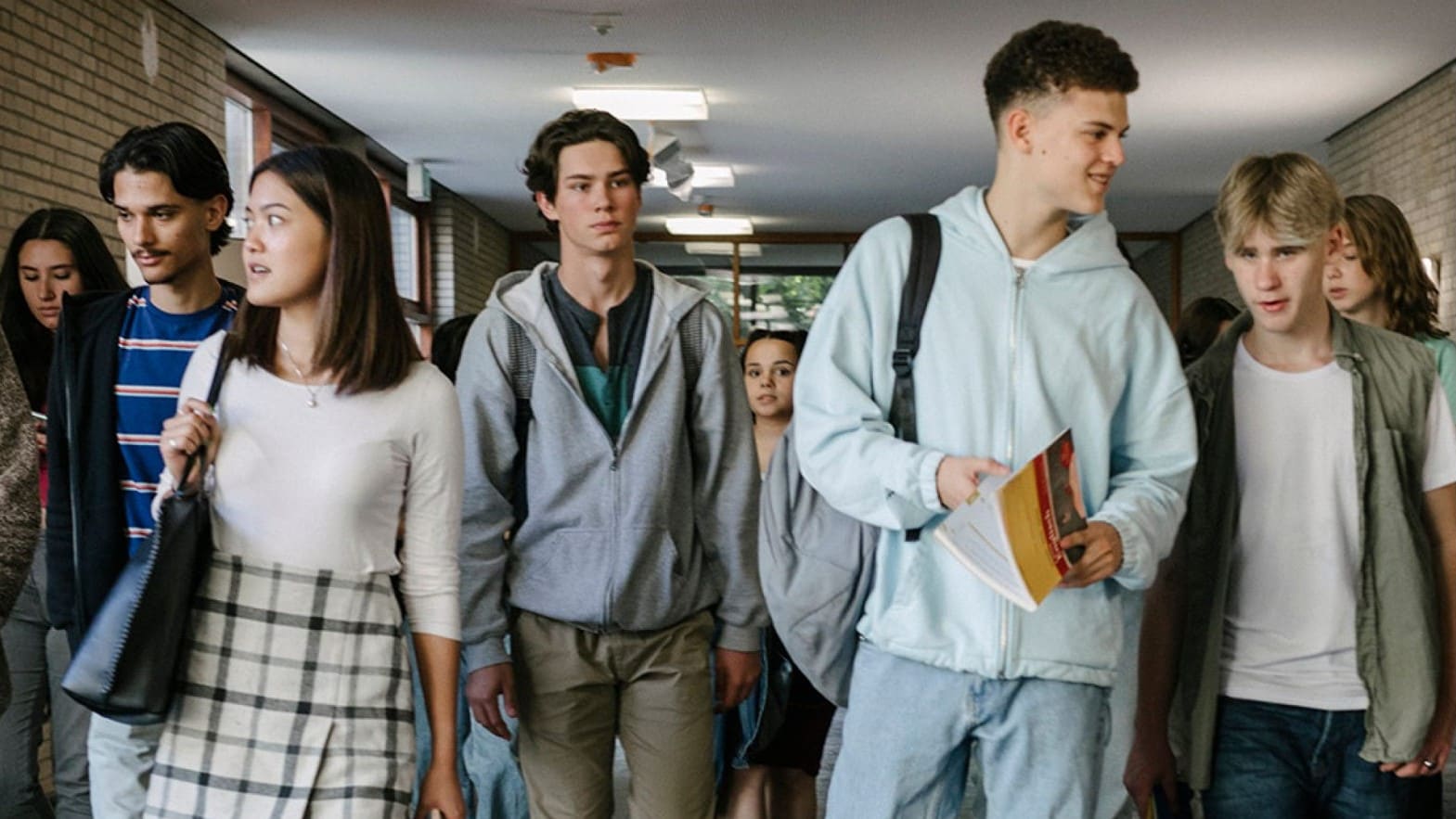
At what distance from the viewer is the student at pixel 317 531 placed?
7.07 ft

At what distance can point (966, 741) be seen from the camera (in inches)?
91.2

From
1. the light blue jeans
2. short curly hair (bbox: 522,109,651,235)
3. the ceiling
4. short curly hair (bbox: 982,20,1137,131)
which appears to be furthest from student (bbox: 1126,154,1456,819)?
the ceiling

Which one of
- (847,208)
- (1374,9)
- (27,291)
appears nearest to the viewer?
(27,291)

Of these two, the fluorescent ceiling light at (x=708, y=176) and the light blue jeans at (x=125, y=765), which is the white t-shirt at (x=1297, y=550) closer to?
the light blue jeans at (x=125, y=765)

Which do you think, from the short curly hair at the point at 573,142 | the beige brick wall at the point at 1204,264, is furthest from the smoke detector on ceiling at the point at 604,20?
Answer: the beige brick wall at the point at 1204,264

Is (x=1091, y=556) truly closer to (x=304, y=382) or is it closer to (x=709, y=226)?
(x=304, y=382)

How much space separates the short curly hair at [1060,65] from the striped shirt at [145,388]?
145cm

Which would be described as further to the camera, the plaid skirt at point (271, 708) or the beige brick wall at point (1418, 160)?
the beige brick wall at point (1418, 160)

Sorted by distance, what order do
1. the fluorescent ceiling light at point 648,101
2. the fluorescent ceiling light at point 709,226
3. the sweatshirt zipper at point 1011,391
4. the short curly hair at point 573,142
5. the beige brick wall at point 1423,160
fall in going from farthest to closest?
1. the fluorescent ceiling light at point 709,226
2. the fluorescent ceiling light at point 648,101
3. the beige brick wall at point 1423,160
4. the short curly hair at point 573,142
5. the sweatshirt zipper at point 1011,391

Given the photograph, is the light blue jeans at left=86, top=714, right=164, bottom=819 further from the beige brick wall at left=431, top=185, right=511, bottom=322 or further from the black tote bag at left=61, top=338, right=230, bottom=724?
the beige brick wall at left=431, top=185, right=511, bottom=322

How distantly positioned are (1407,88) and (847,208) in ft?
23.3

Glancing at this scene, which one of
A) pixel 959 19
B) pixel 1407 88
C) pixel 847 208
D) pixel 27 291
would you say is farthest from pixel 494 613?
pixel 847 208

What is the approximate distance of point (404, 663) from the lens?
230 cm

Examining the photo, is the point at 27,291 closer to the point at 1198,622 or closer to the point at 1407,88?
the point at 1198,622
